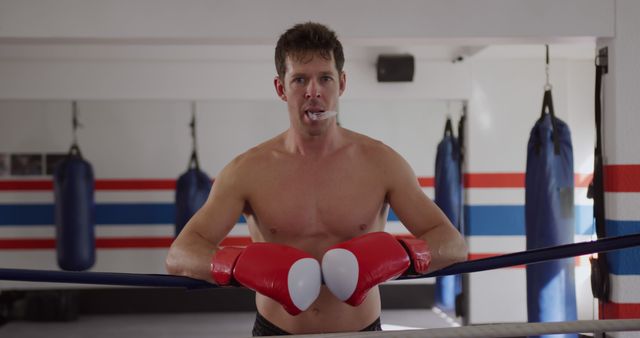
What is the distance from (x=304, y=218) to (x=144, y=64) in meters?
3.98

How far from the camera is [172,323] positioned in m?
6.50

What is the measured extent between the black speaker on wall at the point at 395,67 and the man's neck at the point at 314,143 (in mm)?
3511

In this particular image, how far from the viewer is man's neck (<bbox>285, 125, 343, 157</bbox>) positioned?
2.16 m

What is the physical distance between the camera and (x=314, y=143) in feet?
7.17

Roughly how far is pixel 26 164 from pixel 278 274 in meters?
5.98

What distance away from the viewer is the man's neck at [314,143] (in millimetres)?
2164

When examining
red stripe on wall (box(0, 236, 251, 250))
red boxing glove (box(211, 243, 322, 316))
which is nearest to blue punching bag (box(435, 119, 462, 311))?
red stripe on wall (box(0, 236, 251, 250))

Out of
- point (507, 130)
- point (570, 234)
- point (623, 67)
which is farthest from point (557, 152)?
point (507, 130)

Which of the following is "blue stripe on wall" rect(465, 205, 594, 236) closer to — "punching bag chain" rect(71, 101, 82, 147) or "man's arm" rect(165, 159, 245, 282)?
"punching bag chain" rect(71, 101, 82, 147)

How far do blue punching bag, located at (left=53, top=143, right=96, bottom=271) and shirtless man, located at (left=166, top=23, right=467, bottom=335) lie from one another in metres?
4.37

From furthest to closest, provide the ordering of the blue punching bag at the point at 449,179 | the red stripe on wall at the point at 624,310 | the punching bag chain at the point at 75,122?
the punching bag chain at the point at 75,122 < the blue punching bag at the point at 449,179 < the red stripe on wall at the point at 624,310

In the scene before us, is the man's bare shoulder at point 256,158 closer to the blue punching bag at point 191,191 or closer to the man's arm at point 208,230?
the man's arm at point 208,230

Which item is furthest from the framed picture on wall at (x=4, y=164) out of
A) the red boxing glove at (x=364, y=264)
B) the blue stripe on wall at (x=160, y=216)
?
the red boxing glove at (x=364, y=264)

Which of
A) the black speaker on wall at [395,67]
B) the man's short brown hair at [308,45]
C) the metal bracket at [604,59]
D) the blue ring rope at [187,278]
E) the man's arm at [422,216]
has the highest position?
the black speaker on wall at [395,67]
